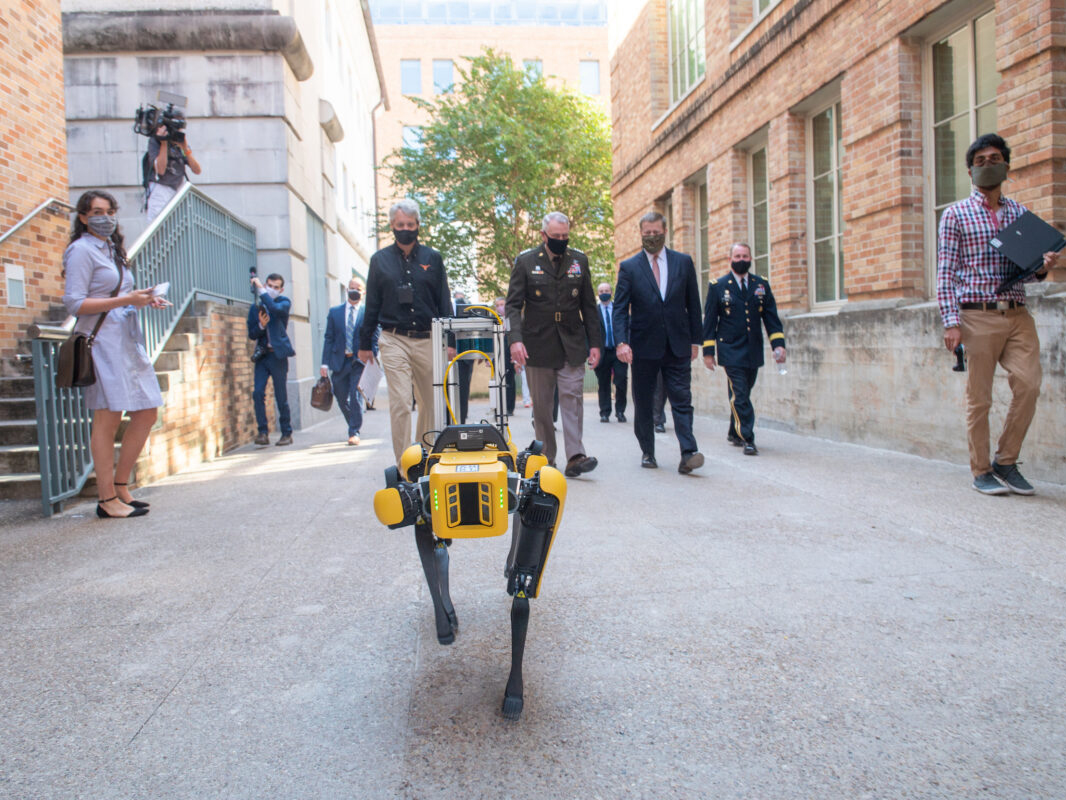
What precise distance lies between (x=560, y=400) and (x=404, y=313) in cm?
182

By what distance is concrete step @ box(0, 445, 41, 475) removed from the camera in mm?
6914

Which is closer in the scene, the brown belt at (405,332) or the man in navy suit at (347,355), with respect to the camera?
the brown belt at (405,332)

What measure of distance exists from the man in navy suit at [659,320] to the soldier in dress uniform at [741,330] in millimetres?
1095

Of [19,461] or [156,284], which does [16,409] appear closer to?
[19,461]

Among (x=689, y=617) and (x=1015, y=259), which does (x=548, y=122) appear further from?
(x=689, y=617)

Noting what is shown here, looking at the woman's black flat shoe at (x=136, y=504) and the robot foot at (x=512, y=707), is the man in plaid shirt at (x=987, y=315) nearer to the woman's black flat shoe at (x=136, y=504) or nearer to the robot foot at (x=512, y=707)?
the robot foot at (x=512, y=707)

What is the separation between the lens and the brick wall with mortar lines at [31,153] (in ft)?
27.0

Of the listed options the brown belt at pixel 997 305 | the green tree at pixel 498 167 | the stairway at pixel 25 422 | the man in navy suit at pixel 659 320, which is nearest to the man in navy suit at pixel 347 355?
the stairway at pixel 25 422

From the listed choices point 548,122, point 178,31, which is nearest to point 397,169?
point 548,122

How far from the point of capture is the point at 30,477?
6.80 metres

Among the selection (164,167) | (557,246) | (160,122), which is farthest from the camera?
(164,167)

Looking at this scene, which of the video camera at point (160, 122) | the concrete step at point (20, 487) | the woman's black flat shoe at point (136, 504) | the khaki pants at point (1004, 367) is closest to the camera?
the khaki pants at point (1004, 367)

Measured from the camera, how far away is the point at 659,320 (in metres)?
7.42

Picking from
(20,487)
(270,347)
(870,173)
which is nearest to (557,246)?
(870,173)
